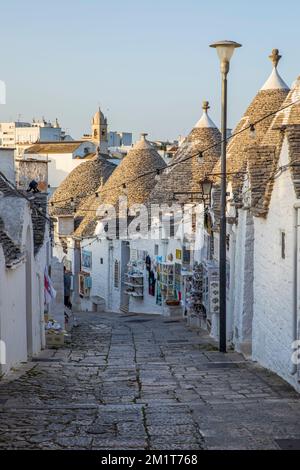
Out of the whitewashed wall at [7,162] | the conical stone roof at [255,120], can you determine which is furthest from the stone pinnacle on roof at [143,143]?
the whitewashed wall at [7,162]

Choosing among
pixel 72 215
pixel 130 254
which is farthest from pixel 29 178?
pixel 72 215

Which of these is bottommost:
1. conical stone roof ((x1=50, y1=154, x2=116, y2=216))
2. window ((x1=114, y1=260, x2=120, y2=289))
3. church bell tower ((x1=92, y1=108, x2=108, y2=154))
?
window ((x1=114, y1=260, x2=120, y2=289))

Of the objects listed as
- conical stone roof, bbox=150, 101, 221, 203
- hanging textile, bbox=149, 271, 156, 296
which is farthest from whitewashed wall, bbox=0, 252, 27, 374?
hanging textile, bbox=149, 271, 156, 296

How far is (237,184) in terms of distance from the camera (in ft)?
66.3

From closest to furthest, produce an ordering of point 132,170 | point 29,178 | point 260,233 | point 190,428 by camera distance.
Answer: point 190,428
point 260,233
point 29,178
point 132,170

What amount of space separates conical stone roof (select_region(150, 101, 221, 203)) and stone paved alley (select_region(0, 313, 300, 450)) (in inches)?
599

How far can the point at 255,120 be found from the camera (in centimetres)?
2412

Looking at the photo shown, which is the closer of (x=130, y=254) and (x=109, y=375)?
(x=109, y=375)

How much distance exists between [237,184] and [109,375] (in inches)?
331

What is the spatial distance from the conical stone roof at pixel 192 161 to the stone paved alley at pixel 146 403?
49.9 feet

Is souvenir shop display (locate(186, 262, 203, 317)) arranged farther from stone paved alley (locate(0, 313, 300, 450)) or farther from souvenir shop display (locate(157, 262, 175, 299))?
stone paved alley (locate(0, 313, 300, 450))

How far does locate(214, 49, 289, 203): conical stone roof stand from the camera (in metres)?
22.9

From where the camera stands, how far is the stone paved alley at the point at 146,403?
7539mm

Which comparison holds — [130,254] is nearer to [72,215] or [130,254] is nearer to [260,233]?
[72,215]
